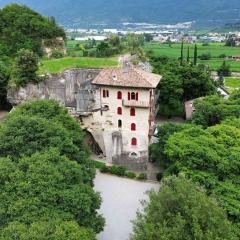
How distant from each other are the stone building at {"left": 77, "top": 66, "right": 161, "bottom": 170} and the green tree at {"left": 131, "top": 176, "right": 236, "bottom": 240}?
18397 mm

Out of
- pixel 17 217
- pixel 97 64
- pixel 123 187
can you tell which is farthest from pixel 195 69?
pixel 17 217

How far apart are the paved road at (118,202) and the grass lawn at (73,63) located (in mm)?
19799

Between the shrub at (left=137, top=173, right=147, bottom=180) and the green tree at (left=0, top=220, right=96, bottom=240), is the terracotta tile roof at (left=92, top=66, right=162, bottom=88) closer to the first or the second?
the shrub at (left=137, top=173, right=147, bottom=180)

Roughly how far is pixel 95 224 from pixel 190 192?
793 centimetres

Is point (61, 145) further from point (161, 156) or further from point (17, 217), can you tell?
point (161, 156)

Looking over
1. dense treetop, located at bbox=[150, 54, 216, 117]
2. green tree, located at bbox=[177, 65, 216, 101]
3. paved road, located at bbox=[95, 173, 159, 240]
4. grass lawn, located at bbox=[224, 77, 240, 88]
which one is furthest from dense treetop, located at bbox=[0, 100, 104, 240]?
grass lawn, located at bbox=[224, 77, 240, 88]

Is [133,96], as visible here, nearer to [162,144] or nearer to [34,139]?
[162,144]

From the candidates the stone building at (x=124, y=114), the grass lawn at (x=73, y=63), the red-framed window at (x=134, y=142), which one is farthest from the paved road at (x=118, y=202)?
the grass lawn at (x=73, y=63)

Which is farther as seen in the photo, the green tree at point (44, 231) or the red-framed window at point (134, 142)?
the red-framed window at point (134, 142)

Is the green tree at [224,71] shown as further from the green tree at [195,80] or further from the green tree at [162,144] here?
the green tree at [162,144]

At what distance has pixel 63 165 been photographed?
2947 cm

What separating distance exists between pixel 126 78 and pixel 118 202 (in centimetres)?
1361

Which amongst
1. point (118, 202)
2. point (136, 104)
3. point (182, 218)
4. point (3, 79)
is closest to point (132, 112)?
point (136, 104)

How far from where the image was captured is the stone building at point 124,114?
4356 centimetres
